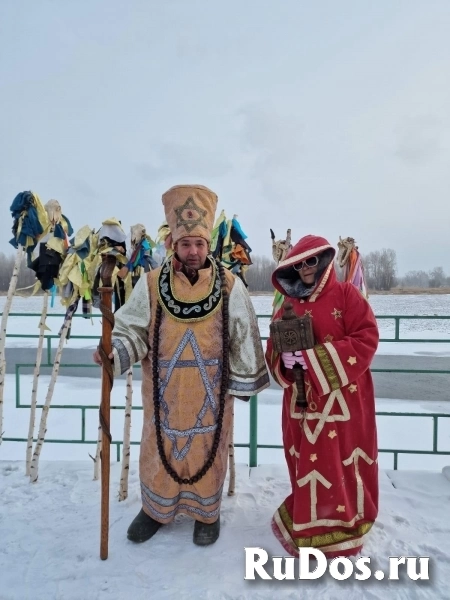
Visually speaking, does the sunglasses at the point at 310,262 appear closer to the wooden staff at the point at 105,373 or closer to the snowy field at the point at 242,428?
the wooden staff at the point at 105,373

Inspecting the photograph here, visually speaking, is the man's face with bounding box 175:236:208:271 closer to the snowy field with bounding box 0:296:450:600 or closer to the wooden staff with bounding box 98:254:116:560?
the wooden staff with bounding box 98:254:116:560

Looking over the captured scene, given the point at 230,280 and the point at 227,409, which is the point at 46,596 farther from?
the point at 230,280

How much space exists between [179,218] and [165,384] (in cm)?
101

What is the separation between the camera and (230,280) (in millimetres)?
2621

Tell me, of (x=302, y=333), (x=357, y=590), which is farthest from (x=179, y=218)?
(x=357, y=590)

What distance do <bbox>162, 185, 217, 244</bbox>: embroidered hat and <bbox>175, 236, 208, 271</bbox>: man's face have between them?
36 millimetres

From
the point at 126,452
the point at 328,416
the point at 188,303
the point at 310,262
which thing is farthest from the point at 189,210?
the point at 126,452

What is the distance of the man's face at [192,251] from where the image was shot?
8.02 feet

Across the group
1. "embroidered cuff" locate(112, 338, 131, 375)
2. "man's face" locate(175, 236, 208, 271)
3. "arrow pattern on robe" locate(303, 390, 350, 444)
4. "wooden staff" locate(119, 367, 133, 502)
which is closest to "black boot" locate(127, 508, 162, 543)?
"wooden staff" locate(119, 367, 133, 502)

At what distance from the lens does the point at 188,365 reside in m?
2.43

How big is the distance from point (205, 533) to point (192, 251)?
5.63 ft

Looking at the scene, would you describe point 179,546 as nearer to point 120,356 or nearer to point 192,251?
point 120,356

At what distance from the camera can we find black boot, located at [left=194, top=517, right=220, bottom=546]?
2.47 m

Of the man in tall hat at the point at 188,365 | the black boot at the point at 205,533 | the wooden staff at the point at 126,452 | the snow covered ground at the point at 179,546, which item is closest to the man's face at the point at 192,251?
the man in tall hat at the point at 188,365
